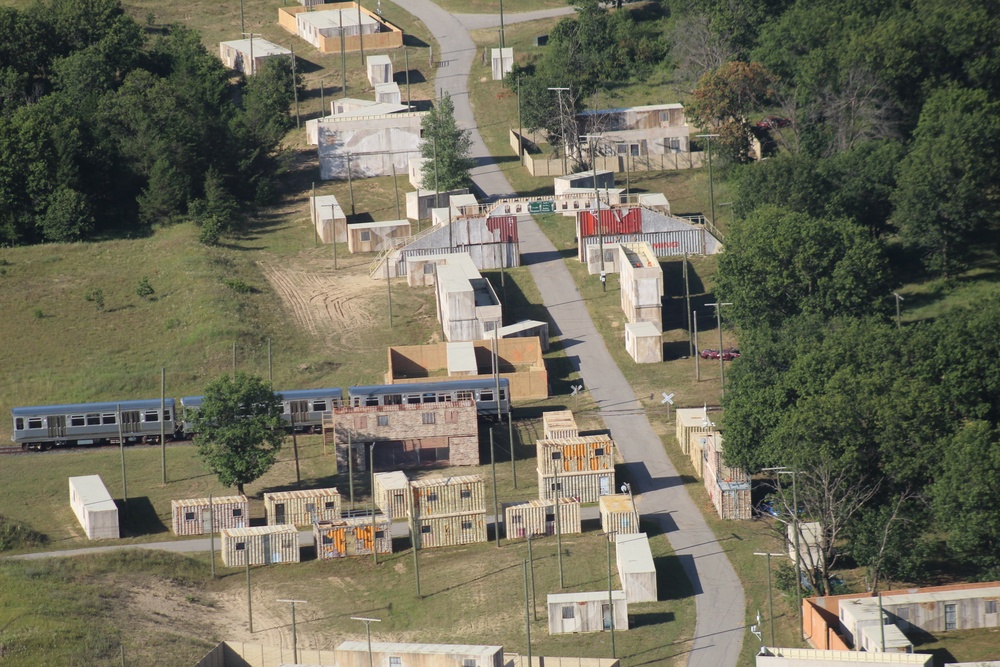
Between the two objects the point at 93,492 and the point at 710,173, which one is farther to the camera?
the point at 710,173

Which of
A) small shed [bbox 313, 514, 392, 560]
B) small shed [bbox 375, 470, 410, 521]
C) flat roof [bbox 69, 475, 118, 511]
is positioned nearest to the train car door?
flat roof [bbox 69, 475, 118, 511]

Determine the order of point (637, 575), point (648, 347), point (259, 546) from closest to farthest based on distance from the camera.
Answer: point (637, 575) → point (259, 546) → point (648, 347)

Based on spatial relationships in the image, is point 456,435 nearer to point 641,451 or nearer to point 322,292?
point 641,451

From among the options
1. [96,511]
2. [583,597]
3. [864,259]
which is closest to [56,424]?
[96,511]

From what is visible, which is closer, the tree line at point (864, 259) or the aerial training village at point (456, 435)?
the aerial training village at point (456, 435)

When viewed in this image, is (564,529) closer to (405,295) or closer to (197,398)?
(197,398)

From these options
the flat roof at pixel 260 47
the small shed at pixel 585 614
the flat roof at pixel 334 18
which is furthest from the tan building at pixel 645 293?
the flat roof at pixel 334 18

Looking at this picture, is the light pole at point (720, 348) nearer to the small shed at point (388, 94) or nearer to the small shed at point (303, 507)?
the small shed at point (303, 507)

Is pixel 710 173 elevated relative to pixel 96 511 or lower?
elevated
